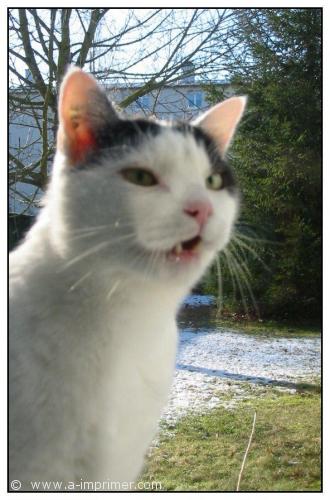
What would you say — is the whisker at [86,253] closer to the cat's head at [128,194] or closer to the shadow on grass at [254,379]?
the cat's head at [128,194]

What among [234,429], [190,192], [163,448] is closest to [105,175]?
[190,192]

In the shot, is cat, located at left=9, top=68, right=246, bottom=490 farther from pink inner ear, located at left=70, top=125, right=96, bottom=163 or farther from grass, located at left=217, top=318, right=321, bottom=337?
grass, located at left=217, top=318, right=321, bottom=337

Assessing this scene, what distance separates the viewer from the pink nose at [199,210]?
542 millimetres

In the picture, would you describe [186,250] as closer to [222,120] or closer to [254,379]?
[222,120]

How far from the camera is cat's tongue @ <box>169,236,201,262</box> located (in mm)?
565

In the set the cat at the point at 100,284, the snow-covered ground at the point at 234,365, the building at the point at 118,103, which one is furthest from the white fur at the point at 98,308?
the snow-covered ground at the point at 234,365

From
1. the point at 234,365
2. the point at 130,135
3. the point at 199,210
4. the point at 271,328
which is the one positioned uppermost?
the point at 130,135

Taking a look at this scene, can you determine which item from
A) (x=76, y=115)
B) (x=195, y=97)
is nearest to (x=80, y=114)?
(x=76, y=115)

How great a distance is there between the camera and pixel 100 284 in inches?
22.7

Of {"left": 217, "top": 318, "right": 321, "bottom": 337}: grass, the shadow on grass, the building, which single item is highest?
the building

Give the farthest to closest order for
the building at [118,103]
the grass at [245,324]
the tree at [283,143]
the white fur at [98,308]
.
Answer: the grass at [245,324], the tree at [283,143], the building at [118,103], the white fur at [98,308]

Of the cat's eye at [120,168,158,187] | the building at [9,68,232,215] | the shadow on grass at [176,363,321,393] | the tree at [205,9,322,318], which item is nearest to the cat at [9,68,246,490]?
the cat's eye at [120,168,158,187]

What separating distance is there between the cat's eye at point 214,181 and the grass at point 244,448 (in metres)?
0.95

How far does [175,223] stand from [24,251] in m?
0.22
